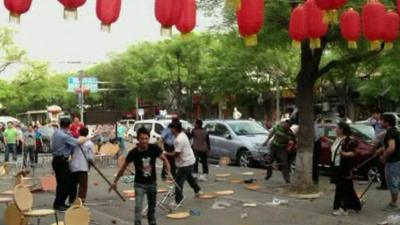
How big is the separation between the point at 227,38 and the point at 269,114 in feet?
125

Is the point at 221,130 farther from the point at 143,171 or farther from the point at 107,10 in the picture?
the point at 107,10

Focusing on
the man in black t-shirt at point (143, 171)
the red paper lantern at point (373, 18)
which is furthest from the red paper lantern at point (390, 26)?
the man in black t-shirt at point (143, 171)

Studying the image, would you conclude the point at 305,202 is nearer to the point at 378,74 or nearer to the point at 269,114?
the point at 378,74

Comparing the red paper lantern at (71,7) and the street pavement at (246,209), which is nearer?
the red paper lantern at (71,7)

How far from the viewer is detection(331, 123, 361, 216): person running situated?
11.4 m

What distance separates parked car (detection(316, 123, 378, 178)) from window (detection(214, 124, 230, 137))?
493 cm

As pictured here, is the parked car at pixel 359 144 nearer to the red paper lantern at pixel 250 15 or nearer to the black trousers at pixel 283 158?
the black trousers at pixel 283 158

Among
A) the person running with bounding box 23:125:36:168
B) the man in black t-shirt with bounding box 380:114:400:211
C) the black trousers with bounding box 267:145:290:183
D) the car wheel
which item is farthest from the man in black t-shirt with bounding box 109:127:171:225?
the person running with bounding box 23:125:36:168

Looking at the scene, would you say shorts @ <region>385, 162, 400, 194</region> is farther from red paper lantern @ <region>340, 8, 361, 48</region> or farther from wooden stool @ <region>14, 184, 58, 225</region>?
wooden stool @ <region>14, 184, 58, 225</region>

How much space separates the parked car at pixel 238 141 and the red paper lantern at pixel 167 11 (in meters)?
13.1

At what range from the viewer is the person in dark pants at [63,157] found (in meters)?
11.8

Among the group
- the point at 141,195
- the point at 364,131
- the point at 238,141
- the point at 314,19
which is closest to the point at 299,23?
the point at 314,19

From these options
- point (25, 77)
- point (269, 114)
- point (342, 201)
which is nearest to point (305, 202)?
point (342, 201)

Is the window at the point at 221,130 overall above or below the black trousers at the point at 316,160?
above
